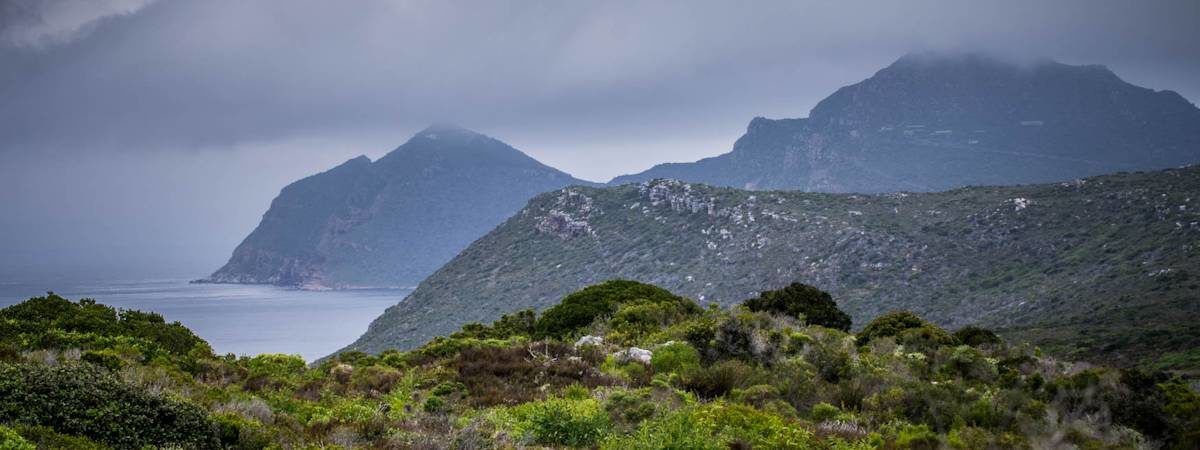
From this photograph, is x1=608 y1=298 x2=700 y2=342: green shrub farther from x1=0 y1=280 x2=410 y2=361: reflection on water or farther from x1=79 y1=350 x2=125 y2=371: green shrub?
x1=0 y1=280 x2=410 y2=361: reflection on water

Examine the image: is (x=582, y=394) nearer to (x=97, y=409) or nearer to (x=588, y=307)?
(x=97, y=409)

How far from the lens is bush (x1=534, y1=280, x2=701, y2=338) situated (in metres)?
27.0

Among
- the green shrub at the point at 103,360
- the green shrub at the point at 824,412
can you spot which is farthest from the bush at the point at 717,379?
the green shrub at the point at 103,360

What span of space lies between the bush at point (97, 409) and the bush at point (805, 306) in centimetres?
2304

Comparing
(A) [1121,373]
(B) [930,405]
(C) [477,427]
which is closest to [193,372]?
(C) [477,427]

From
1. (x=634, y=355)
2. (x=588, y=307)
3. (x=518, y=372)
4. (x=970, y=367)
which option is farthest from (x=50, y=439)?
(x=588, y=307)

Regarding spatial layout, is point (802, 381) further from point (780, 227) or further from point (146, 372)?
point (780, 227)

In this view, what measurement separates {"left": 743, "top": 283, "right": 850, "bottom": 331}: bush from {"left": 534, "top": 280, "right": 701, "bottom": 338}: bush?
11.7 feet

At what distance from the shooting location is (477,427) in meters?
10.9

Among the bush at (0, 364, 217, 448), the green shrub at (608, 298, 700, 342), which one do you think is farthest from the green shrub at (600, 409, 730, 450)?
the green shrub at (608, 298, 700, 342)

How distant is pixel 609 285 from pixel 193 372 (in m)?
17.7

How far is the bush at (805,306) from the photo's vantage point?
30125 mm

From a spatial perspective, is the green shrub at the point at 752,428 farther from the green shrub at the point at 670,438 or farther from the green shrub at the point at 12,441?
the green shrub at the point at 12,441

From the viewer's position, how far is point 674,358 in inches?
665
